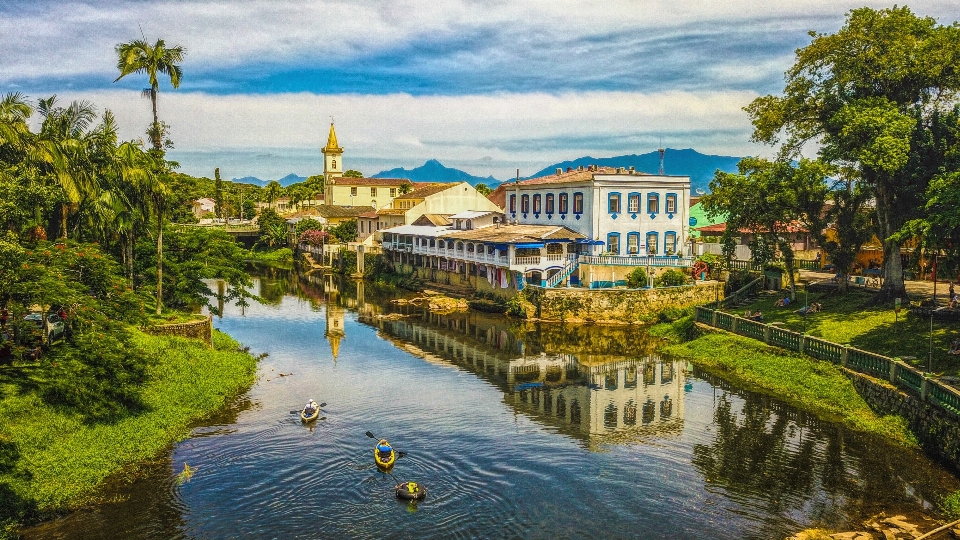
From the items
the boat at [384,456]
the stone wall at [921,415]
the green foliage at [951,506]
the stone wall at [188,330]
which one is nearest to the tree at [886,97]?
the stone wall at [921,415]

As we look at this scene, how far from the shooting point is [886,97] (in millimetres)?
36406

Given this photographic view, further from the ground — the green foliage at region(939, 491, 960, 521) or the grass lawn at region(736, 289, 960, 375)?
the grass lawn at region(736, 289, 960, 375)

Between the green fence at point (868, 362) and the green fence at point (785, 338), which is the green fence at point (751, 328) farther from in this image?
the green fence at point (868, 362)

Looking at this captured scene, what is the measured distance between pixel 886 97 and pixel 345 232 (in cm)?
7001

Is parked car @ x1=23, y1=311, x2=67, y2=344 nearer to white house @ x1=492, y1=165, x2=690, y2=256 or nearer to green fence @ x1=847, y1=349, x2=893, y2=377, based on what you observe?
green fence @ x1=847, y1=349, x2=893, y2=377

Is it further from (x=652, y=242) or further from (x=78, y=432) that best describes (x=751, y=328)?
(x=78, y=432)

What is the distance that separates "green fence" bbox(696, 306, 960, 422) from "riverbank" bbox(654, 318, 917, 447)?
448mm

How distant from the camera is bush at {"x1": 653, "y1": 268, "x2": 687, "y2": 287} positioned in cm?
5125

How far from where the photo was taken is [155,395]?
27.9 meters

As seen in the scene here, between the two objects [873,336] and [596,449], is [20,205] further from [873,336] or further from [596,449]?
[873,336]

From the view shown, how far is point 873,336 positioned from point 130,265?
38.7 meters

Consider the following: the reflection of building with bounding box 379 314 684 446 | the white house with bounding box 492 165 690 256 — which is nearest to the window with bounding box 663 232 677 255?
the white house with bounding box 492 165 690 256

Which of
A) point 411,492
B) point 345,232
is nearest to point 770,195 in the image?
point 411,492

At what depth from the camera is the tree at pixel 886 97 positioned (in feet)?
112
